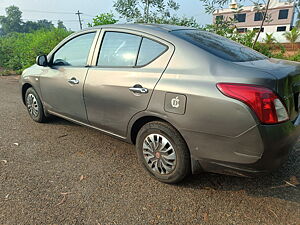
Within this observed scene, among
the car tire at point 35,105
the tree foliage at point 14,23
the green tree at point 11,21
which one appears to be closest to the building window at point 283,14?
the car tire at point 35,105

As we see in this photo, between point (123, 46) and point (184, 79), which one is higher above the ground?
point (123, 46)

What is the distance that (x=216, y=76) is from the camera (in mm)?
1881

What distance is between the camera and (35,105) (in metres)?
4.00

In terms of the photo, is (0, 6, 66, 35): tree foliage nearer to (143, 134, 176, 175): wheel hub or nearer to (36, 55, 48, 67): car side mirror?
(36, 55, 48, 67): car side mirror

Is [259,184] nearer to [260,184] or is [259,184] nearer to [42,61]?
[260,184]

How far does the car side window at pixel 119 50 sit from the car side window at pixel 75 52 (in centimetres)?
28

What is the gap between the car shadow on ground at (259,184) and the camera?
87.9 inches

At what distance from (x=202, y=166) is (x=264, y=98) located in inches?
32.3

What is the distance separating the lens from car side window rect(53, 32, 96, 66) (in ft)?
9.90

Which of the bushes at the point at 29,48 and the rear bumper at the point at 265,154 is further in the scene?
the bushes at the point at 29,48

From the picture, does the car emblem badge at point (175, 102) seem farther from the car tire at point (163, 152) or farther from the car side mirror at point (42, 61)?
the car side mirror at point (42, 61)

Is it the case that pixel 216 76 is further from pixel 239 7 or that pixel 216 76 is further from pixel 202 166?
pixel 239 7

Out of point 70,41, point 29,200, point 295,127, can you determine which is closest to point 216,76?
point 295,127

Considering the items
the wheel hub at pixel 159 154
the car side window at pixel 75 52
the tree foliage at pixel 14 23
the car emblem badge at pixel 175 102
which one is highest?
the tree foliage at pixel 14 23
